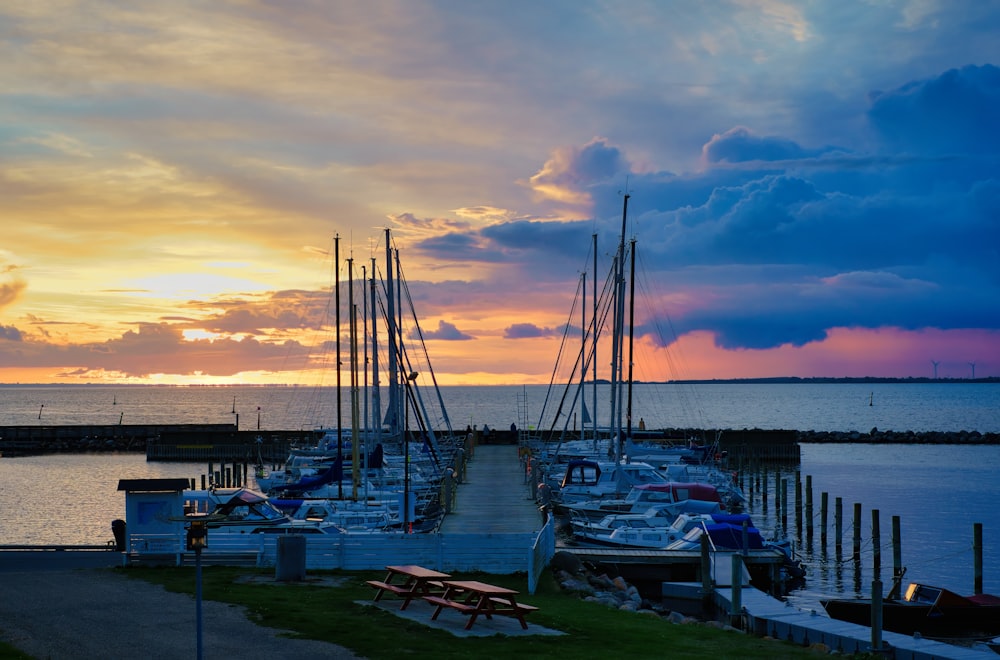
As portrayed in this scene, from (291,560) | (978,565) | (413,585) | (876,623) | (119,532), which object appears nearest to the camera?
(413,585)

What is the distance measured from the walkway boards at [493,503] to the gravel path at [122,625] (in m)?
15.1

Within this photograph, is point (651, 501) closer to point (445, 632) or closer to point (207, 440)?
point (445, 632)

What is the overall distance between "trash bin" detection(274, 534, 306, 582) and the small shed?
473cm

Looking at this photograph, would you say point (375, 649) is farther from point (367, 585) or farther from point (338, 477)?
point (338, 477)

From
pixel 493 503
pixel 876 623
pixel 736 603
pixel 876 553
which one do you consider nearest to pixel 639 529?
pixel 493 503

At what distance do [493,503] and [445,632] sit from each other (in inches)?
1048

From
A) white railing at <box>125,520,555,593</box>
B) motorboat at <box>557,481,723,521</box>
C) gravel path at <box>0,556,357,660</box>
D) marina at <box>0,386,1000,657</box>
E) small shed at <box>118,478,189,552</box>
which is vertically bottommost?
marina at <box>0,386,1000,657</box>

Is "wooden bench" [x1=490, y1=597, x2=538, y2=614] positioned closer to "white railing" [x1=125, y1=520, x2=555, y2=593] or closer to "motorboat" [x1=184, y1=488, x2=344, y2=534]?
"white railing" [x1=125, y1=520, x2=555, y2=593]

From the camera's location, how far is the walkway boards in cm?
3925

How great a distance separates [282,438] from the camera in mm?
102375

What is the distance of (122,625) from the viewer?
21.0 m

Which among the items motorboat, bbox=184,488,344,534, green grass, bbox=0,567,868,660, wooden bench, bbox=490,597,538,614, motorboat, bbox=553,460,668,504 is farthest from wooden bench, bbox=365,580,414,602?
motorboat, bbox=553,460,668,504

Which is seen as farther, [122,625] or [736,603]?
[736,603]

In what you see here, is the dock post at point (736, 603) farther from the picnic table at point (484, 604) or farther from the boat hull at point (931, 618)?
the picnic table at point (484, 604)
